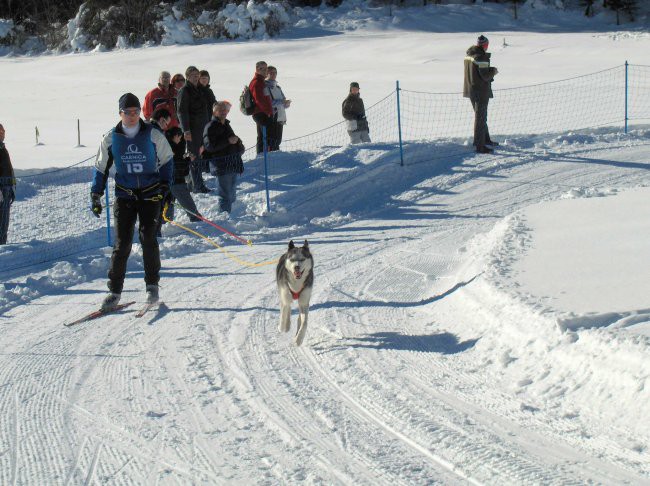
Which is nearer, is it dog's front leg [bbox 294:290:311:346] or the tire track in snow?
the tire track in snow

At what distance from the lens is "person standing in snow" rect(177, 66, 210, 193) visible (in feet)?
40.0

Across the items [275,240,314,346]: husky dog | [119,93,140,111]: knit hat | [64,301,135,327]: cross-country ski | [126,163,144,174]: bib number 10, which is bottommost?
[64,301,135,327]: cross-country ski

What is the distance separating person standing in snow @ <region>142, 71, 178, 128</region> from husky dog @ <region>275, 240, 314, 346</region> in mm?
5630

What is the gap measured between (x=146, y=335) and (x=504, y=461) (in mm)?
3592

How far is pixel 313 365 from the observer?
20.7ft

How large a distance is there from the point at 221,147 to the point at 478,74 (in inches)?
195

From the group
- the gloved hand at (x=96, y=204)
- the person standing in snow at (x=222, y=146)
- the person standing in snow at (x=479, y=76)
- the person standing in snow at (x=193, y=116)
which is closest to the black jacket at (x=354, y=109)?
the person standing in snow at (x=479, y=76)

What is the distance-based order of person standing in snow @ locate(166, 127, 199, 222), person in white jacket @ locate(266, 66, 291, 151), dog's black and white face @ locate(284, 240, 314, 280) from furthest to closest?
person in white jacket @ locate(266, 66, 291, 151)
person standing in snow @ locate(166, 127, 199, 222)
dog's black and white face @ locate(284, 240, 314, 280)

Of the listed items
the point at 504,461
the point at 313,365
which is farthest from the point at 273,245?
the point at 504,461

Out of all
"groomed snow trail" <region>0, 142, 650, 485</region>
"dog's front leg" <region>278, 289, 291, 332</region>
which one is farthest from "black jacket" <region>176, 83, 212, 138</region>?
"dog's front leg" <region>278, 289, 291, 332</region>

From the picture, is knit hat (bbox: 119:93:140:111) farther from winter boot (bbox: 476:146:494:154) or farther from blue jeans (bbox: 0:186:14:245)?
winter boot (bbox: 476:146:494:154)

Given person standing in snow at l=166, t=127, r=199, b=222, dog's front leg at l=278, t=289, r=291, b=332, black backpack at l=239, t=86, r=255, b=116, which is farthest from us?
black backpack at l=239, t=86, r=255, b=116

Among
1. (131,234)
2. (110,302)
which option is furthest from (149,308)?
(131,234)

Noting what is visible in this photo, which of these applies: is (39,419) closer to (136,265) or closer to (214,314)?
(214,314)
